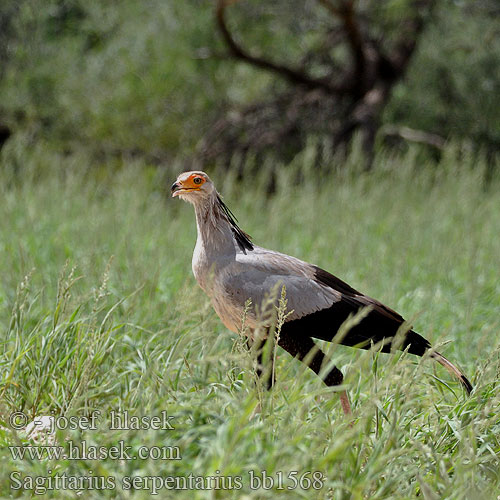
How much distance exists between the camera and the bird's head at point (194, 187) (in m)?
2.93

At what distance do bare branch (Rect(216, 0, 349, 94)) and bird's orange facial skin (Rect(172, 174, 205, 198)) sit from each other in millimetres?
5538

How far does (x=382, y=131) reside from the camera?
9266 millimetres

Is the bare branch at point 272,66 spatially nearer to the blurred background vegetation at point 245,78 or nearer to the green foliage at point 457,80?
the blurred background vegetation at point 245,78

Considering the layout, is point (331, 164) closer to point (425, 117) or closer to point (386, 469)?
point (425, 117)

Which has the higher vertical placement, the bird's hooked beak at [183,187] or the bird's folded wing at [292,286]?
the bird's hooked beak at [183,187]

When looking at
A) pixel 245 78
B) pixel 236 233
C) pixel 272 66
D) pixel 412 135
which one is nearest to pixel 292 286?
pixel 236 233

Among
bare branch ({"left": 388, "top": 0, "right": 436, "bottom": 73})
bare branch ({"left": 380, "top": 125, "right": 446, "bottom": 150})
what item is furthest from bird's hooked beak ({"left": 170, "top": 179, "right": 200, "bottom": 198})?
bare branch ({"left": 388, "top": 0, "right": 436, "bottom": 73})

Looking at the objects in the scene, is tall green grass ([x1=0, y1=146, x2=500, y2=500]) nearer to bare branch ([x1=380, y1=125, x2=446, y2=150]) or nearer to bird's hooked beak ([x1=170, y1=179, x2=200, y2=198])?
bird's hooked beak ([x1=170, y1=179, x2=200, y2=198])

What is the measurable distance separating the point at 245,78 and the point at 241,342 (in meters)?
8.34

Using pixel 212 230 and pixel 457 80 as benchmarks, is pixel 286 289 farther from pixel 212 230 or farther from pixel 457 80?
pixel 457 80

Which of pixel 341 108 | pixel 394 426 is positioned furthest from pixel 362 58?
pixel 394 426

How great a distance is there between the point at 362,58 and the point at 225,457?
7.99 metres

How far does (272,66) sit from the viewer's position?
29.2 ft

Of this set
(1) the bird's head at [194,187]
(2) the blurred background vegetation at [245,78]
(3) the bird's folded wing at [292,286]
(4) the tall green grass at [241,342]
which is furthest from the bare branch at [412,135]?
(1) the bird's head at [194,187]
